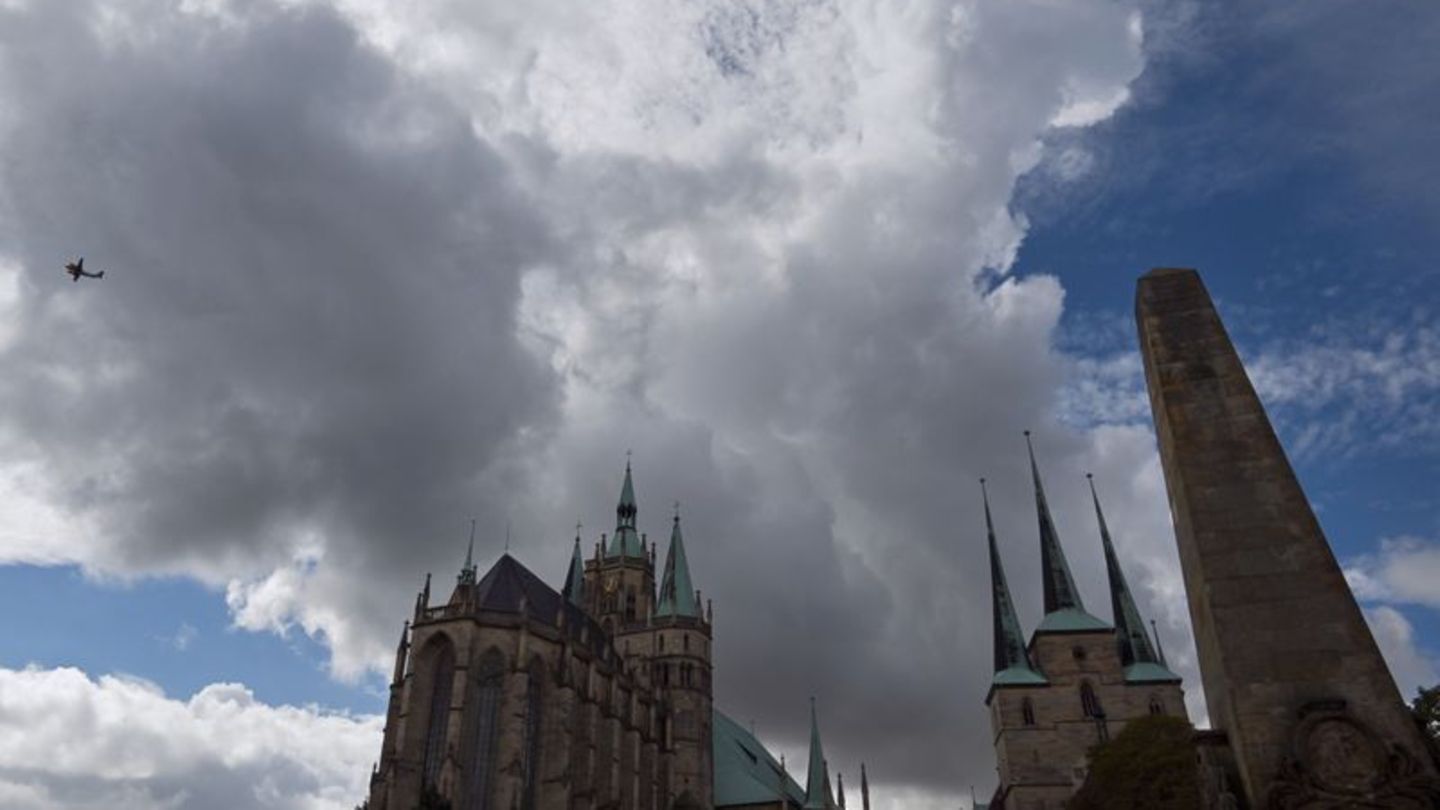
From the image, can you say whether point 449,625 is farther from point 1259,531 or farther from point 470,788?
point 1259,531

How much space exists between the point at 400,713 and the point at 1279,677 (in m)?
39.1

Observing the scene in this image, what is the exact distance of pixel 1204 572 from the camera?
498 inches

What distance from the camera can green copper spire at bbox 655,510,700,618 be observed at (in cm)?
6850

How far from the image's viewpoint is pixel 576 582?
3019 inches

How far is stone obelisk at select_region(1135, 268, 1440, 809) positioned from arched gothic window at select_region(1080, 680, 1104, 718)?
38.2m

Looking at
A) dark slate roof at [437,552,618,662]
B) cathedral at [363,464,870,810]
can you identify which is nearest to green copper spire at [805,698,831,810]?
cathedral at [363,464,870,810]

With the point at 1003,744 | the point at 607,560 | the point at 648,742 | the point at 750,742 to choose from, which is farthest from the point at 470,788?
the point at 750,742

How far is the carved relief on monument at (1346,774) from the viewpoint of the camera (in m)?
10.9

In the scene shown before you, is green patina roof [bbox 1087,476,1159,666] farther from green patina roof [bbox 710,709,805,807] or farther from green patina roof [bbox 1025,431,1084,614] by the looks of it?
green patina roof [bbox 710,709,805,807]

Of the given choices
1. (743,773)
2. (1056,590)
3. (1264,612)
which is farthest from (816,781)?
(1264,612)

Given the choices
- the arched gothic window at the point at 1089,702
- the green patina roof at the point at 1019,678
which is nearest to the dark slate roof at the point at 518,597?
the green patina roof at the point at 1019,678

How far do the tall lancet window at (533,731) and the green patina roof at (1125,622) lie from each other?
29.0 m

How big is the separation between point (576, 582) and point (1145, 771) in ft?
163

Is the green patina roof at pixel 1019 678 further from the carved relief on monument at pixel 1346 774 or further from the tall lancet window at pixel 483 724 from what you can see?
the carved relief on monument at pixel 1346 774
